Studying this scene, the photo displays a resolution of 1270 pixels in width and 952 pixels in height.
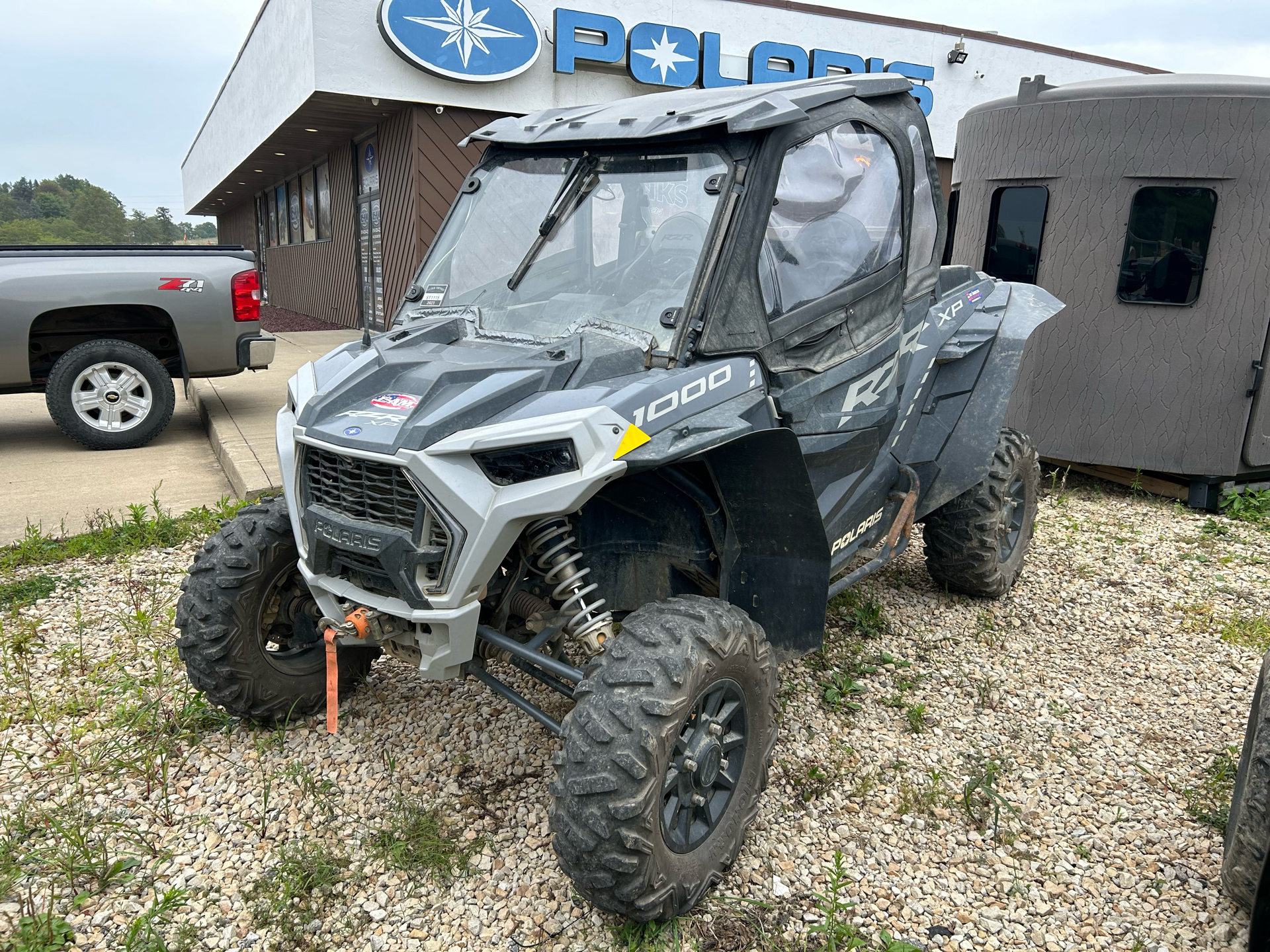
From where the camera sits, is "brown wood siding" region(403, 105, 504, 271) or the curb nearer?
the curb

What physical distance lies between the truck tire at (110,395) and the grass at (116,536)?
186cm

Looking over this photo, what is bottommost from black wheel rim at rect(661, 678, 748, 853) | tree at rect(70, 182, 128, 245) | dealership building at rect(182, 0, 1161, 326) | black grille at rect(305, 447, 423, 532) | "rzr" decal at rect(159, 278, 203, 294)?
tree at rect(70, 182, 128, 245)

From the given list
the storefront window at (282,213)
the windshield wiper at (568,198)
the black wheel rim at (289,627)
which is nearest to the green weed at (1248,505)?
the windshield wiper at (568,198)

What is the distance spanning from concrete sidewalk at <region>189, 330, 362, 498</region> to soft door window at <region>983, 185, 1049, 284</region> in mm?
5452

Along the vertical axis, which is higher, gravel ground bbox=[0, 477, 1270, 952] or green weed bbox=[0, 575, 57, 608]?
gravel ground bbox=[0, 477, 1270, 952]

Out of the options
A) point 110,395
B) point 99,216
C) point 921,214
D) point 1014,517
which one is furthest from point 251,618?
point 99,216

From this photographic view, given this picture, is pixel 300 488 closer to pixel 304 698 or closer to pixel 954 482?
pixel 304 698

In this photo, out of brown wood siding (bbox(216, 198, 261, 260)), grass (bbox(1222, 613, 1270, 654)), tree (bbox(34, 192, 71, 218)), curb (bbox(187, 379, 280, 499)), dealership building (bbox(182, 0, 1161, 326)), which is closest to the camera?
grass (bbox(1222, 613, 1270, 654))

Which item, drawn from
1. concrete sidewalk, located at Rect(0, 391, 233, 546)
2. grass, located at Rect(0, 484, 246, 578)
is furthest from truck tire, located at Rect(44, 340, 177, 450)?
grass, located at Rect(0, 484, 246, 578)

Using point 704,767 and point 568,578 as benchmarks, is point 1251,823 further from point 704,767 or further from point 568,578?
point 568,578

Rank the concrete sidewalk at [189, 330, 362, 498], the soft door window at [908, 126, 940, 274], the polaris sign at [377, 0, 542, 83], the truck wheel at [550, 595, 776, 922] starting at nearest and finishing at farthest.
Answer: the truck wheel at [550, 595, 776, 922] < the soft door window at [908, 126, 940, 274] < the concrete sidewalk at [189, 330, 362, 498] < the polaris sign at [377, 0, 542, 83]

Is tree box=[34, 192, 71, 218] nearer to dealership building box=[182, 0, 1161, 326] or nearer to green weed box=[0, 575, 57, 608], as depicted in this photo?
dealership building box=[182, 0, 1161, 326]

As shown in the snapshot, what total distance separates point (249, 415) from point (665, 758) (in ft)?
22.7

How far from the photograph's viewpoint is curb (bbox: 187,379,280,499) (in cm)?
598
